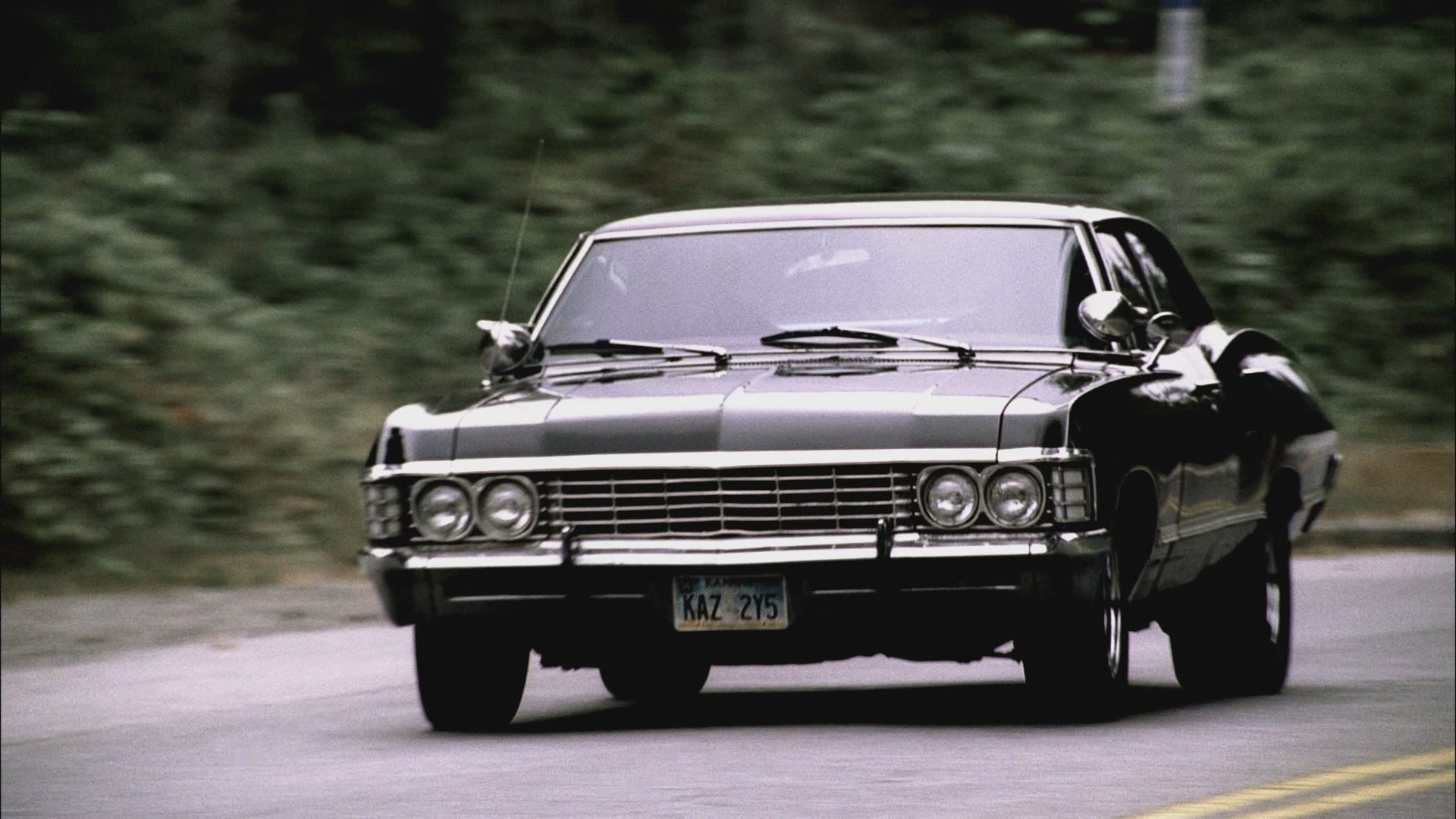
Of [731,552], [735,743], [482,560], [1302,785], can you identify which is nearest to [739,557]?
[731,552]

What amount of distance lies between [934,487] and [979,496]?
13cm

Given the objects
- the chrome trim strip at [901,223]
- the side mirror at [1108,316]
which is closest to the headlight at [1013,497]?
the side mirror at [1108,316]

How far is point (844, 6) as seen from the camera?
23656 mm

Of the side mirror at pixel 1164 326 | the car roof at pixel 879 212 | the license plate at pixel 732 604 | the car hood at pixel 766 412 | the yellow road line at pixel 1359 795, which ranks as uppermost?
the car roof at pixel 879 212

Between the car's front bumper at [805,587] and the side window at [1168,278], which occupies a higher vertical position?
the side window at [1168,278]

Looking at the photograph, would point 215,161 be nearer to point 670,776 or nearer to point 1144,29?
point 1144,29

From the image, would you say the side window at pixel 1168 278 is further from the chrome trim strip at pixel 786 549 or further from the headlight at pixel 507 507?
the headlight at pixel 507 507

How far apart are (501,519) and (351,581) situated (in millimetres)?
6028

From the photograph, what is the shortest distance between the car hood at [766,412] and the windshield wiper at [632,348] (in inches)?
6.9

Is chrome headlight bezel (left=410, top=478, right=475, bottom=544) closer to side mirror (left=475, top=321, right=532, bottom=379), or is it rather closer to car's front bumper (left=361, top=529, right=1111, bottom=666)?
car's front bumper (left=361, top=529, right=1111, bottom=666)

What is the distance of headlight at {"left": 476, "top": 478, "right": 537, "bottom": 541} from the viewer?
828 cm

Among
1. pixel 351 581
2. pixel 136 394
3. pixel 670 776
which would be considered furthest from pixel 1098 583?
pixel 136 394

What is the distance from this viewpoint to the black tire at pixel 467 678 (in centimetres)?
856

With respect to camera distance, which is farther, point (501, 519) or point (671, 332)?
point (671, 332)
